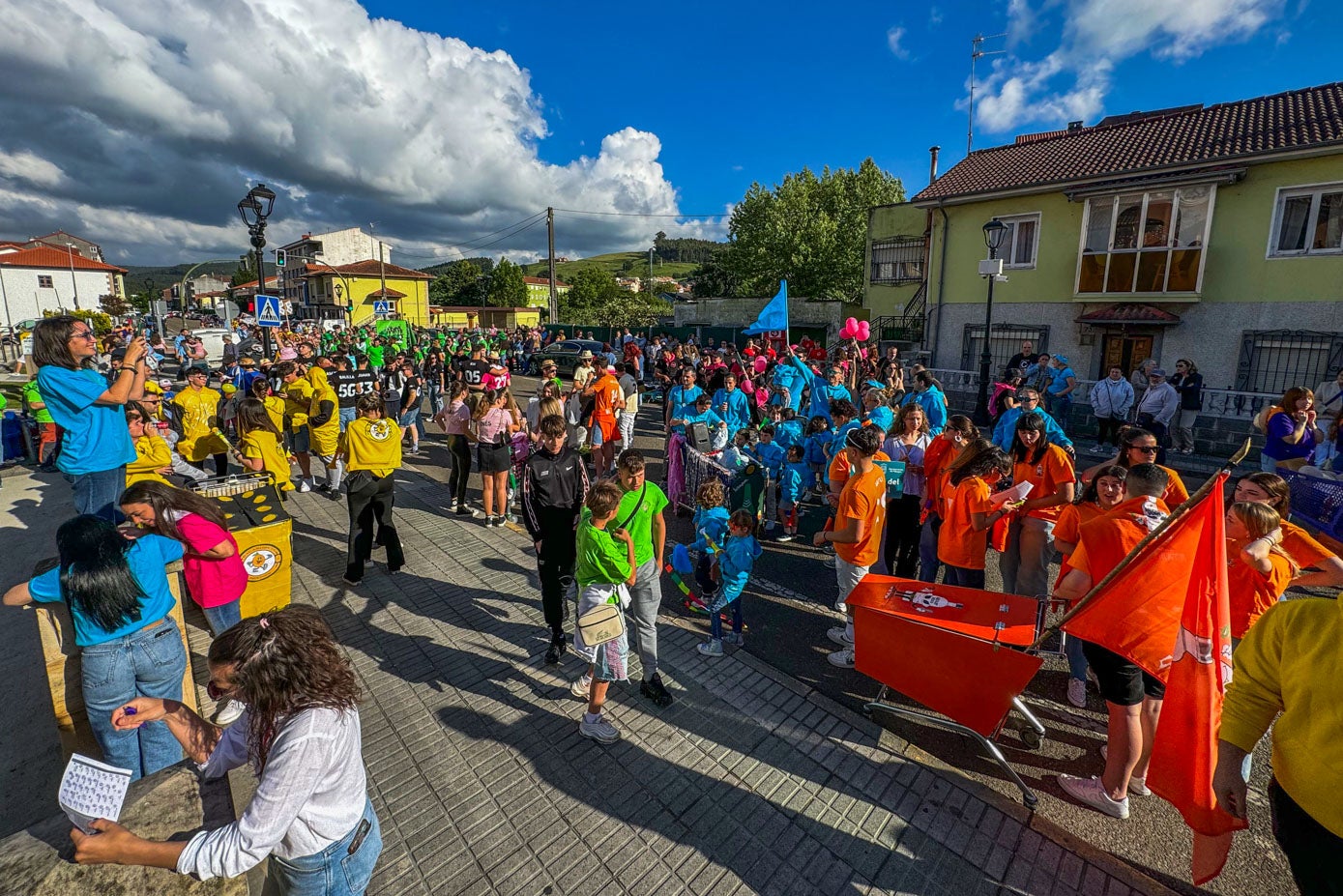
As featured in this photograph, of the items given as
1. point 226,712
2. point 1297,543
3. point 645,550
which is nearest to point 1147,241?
point 1297,543

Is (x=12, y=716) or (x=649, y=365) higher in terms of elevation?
(x=649, y=365)

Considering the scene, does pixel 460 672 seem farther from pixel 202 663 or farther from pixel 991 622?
pixel 991 622

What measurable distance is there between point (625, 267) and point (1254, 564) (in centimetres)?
17641

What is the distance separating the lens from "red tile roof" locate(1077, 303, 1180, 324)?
16.5 m

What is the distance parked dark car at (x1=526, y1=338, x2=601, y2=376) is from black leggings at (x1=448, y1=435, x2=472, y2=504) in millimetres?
16347

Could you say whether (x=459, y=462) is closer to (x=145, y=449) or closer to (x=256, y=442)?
(x=256, y=442)

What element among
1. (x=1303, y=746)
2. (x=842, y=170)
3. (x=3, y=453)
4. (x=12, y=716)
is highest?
(x=842, y=170)

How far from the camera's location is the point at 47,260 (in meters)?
64.2

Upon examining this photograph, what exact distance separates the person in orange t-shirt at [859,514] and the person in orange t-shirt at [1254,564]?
210 centimetres

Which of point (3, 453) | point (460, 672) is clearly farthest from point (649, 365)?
point (460, 672)

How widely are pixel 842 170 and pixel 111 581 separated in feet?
135

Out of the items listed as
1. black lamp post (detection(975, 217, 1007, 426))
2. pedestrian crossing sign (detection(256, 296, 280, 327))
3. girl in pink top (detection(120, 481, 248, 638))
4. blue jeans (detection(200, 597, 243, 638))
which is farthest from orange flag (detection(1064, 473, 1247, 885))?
pedestrian crossing sign (detection(256, 296, 280, 327))

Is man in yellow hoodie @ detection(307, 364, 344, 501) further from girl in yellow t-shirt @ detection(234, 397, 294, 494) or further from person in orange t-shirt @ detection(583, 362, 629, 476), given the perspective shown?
person in orange t-shirt @ detection(583, 362, 629, 476)

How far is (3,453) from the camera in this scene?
11234mm
